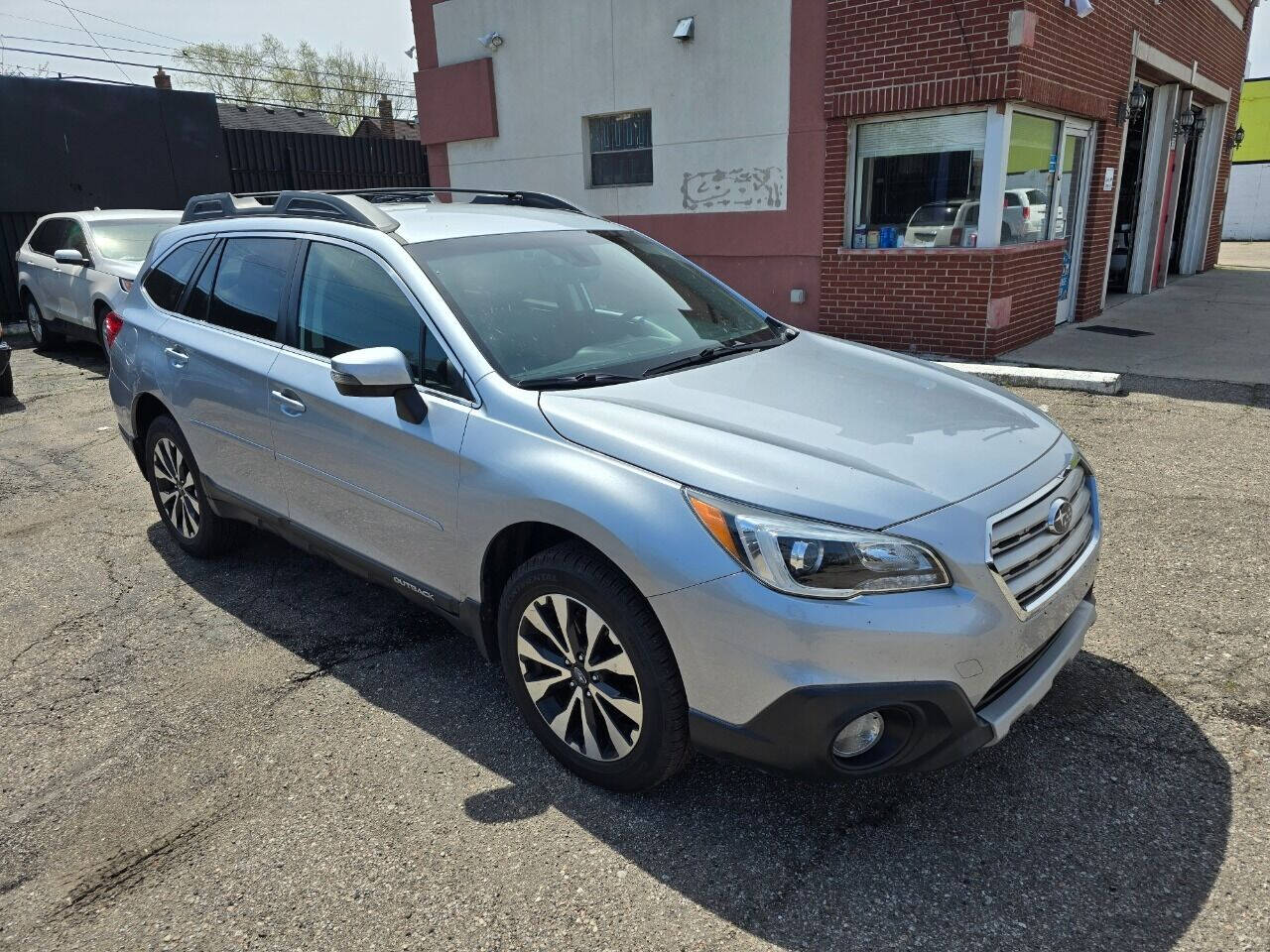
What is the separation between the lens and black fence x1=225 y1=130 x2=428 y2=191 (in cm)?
1770

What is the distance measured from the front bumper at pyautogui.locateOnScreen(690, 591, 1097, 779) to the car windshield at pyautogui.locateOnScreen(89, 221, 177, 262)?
976 cm

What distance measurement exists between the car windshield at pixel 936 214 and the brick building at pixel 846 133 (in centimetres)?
2

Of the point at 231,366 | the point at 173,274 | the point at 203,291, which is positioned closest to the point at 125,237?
the point at 173,274

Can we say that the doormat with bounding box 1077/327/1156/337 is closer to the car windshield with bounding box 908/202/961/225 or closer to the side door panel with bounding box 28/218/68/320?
the car windshield with bounding box 908/202/961/225

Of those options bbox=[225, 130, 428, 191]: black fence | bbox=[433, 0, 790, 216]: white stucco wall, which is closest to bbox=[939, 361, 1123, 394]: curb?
bbox=[433, 0, 790, 216]: white stucco wall

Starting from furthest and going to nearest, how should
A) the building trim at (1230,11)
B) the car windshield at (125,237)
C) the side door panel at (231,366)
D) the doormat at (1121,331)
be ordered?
the building trim at (1230,11)
the doormat at (1121,331)
the car windshield at (125,237)
the side door panel at (231,366)

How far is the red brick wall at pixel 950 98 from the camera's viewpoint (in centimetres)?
832

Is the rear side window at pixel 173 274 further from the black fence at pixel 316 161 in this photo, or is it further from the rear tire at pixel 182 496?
the black fence at pixel 316 161

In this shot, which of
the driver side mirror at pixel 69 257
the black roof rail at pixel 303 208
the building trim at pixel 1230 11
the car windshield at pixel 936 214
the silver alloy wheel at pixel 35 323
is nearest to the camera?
the black roof rail at pixel 303 208

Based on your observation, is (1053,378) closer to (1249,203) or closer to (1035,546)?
(1035,546)

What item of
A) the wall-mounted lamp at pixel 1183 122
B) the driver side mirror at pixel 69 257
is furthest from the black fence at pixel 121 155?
the wall-mounted lamp at pixel 1183 122

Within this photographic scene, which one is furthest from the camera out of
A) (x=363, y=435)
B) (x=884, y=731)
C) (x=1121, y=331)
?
(x=1121, y=331)

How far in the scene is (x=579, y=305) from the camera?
138 inches

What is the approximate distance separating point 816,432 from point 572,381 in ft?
2.72
